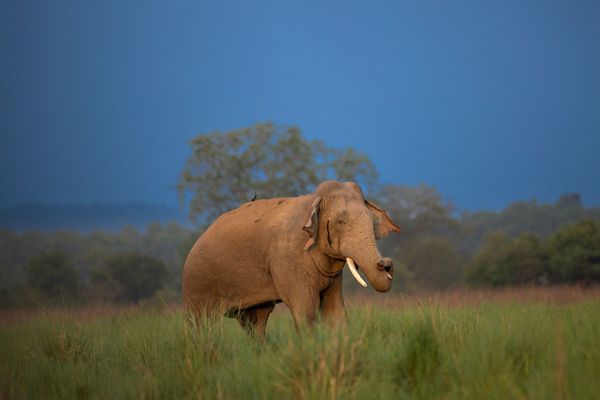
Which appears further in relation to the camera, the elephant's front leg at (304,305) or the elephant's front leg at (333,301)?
the elephant's front leg at (333,301)

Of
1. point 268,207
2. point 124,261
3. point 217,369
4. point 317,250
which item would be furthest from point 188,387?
point 124,261

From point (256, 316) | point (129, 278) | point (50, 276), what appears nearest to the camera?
point (256, 316)

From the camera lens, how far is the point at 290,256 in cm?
852

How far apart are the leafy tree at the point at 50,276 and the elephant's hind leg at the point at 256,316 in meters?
27.3

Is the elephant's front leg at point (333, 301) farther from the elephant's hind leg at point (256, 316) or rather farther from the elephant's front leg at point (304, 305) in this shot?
the elephant's hind leg at point (256, 316)

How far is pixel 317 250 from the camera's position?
841 centimetres

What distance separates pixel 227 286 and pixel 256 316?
25.6 inches

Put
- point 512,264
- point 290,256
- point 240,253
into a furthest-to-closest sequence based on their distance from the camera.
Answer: point 512,264 → point 240,253 → point 290,256

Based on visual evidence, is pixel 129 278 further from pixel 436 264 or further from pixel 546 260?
pixel 546 260

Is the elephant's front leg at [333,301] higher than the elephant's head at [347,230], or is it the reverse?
the elephant's head at [347,230]

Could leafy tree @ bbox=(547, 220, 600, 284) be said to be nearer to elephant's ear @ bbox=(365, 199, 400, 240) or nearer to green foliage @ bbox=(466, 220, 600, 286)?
green foliage @ bbox=(466, 220, 600, 286)

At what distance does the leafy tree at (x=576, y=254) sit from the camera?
29.1 m

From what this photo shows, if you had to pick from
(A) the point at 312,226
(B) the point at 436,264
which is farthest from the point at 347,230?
(B) the point at 436,264

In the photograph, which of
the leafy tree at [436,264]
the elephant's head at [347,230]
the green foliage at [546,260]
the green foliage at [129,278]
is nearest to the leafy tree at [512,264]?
the green foliage at [546,260]
